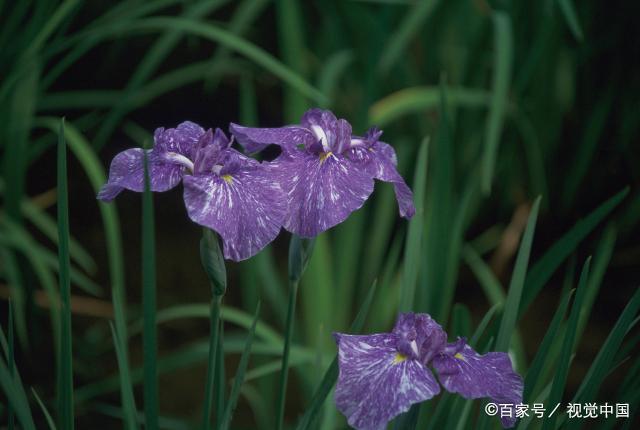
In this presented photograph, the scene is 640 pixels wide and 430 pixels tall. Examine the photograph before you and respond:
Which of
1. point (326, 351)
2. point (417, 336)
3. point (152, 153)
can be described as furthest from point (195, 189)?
point (326, 351)

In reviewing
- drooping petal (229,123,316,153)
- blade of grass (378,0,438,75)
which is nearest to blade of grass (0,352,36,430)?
drooping petal (229,123,316,153)

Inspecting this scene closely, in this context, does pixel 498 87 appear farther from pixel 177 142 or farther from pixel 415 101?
pixel 177 142

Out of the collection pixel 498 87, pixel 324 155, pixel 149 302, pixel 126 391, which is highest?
pixel 498 87

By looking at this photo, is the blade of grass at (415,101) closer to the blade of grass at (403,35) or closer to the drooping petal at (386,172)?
the blade of grass at (403,35)

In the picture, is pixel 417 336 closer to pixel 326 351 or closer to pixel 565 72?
pixel 326 351

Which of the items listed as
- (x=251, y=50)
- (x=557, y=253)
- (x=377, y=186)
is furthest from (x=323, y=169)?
(x=377, y=186)

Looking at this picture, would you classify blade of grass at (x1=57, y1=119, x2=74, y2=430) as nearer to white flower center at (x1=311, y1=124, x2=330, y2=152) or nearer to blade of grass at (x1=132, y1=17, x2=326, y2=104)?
white flower center at (x1=311, y1=124, x2=330, y2=152)
